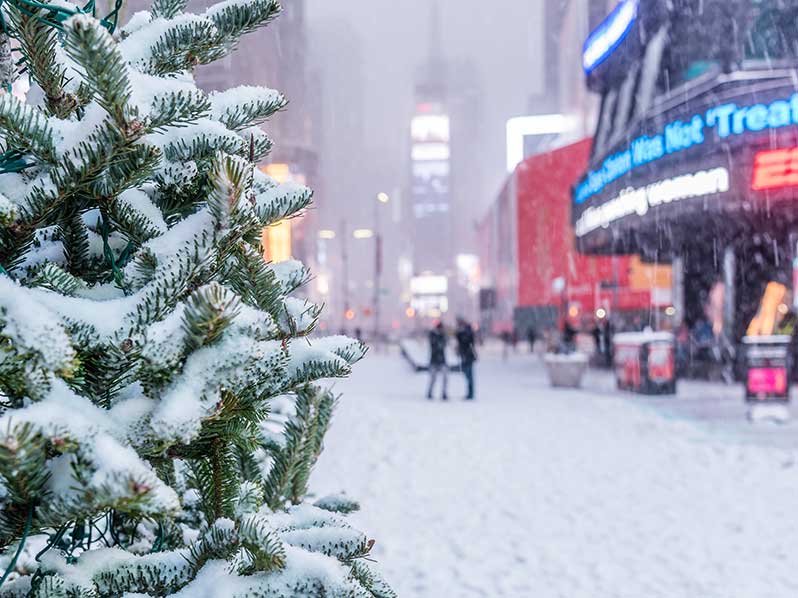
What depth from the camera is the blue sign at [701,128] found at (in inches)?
614

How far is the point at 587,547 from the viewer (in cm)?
568

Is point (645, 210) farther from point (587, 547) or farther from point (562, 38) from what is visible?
point (562, 38)

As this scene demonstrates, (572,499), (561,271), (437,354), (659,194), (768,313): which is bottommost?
(572,499)

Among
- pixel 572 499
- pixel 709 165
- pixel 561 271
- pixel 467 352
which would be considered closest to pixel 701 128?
pixel 709 165

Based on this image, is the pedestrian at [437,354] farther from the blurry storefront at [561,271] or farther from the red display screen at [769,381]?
the blurry storefront at [561,271]

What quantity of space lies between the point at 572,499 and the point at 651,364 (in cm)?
1039

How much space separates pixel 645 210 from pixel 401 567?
16.3 metres

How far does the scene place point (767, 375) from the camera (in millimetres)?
12195

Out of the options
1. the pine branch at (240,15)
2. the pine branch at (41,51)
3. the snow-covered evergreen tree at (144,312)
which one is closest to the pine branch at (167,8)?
the snow-covered evergreen tree at (144,312)

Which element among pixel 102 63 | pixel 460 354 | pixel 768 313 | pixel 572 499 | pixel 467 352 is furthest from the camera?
pixel 768 313

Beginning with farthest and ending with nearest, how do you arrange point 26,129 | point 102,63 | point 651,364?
point 651,364 → point 26,129 → point 102,63

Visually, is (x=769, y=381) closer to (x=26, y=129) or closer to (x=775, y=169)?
(x=775, y=169)

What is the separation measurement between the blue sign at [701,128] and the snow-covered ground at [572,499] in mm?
Result: 6916

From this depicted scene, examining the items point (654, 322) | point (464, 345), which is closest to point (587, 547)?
point (464, 345)
